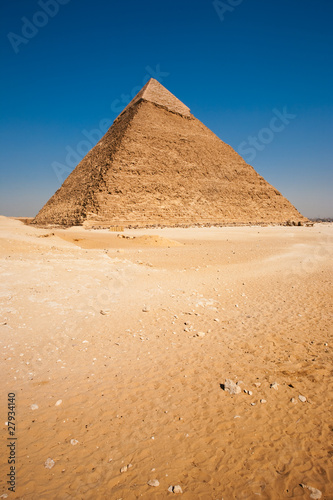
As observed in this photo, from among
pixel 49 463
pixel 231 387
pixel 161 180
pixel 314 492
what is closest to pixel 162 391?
pixel 231 387

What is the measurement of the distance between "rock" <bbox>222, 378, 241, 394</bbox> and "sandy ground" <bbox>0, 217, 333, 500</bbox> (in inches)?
1.9

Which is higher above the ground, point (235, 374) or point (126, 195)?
point (126, 195)

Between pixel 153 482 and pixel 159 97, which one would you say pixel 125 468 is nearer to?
pixel 153 482

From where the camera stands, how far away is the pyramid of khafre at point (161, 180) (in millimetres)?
36688

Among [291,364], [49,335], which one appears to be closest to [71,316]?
[49,335]

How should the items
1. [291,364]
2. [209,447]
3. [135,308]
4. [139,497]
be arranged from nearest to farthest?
[139,497], [209,447], [291,364], [135,308]

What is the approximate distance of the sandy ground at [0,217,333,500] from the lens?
63.3 inches

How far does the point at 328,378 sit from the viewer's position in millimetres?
2580

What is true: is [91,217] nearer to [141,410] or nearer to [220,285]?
[220,285]

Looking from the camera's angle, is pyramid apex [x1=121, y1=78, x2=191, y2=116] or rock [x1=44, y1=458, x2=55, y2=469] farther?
pyramid apex [x1=121, y1=78, x2=191, y2=116]

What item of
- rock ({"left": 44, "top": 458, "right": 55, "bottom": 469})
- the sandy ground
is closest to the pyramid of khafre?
the sandy ground

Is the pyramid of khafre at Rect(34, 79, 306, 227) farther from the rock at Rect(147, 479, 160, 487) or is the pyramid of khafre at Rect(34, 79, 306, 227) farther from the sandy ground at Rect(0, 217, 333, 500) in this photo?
the rock at Rect(147, 479, 160, 487)

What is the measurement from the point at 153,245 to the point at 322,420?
11.5m

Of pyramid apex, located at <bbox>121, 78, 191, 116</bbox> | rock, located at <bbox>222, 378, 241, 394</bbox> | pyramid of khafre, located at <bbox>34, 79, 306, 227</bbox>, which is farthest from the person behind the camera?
pyramid apex, located at <bbox>121, 78, 191, 116</bbox>
